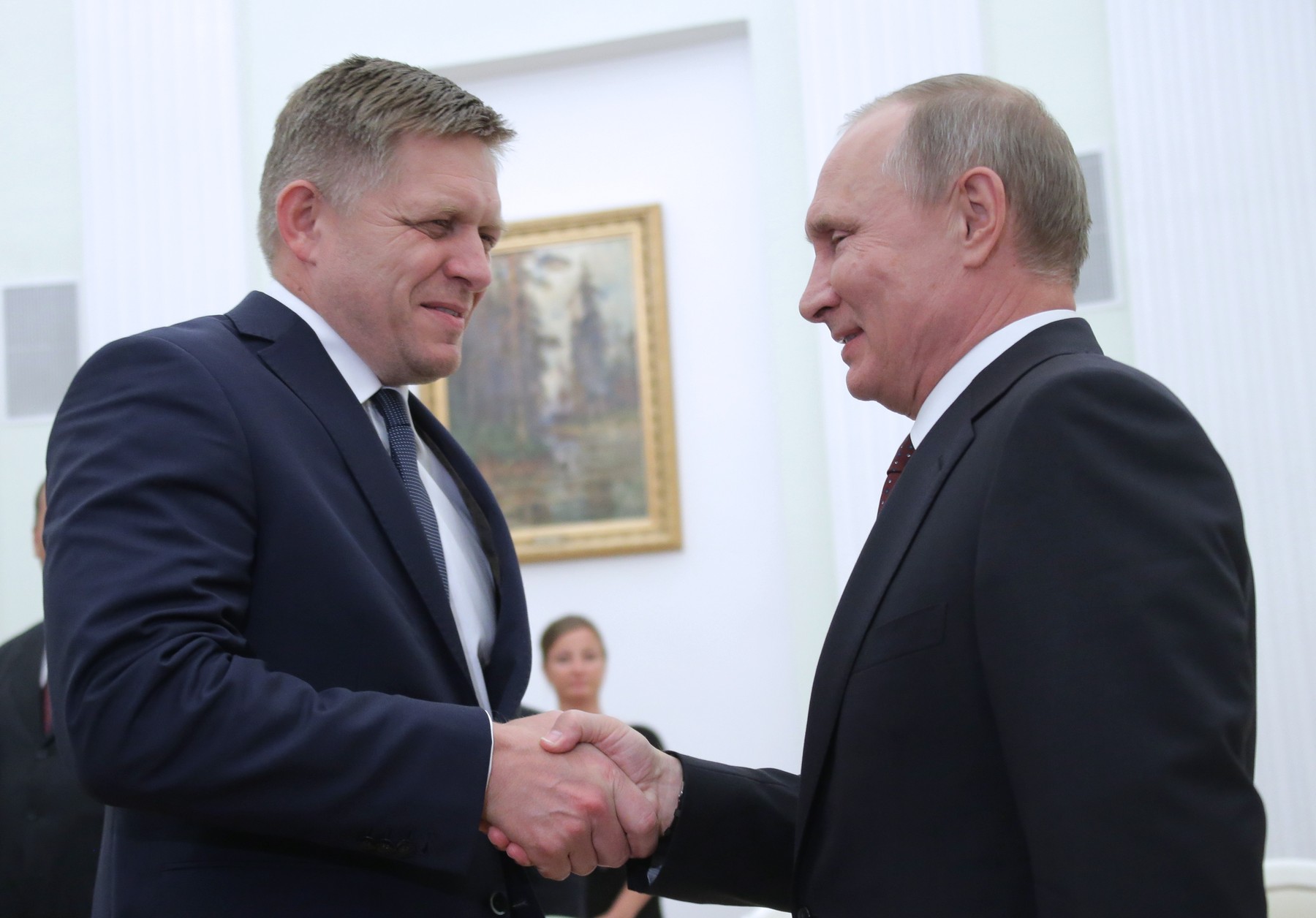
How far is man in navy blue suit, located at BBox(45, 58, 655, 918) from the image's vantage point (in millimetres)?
1624

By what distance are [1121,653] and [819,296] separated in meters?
0.93

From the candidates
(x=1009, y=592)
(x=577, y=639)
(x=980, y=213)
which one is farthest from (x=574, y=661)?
(x=1009, y=592)

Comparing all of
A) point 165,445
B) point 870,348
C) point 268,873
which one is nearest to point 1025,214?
point 870,348

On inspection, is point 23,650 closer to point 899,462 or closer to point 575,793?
point 575,793

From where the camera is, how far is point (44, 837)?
3.67 m

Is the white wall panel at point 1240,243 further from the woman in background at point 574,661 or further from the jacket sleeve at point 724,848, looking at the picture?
the jacket sleeve at point 724,848

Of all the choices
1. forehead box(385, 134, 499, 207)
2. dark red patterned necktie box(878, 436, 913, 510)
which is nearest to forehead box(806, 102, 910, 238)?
dark red patterned necktie box(878, 436, 913, 510)

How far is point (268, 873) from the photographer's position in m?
1.74

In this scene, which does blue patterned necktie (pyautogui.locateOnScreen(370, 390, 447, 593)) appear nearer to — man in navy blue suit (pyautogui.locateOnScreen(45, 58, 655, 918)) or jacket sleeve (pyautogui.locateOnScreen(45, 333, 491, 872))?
man in navy blue suit (pyautogui.locateOnScreen(45, 58, 655, 918))

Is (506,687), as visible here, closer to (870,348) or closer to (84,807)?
(870,348)

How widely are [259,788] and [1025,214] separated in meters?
1.33

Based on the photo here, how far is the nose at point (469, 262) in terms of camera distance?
2322mm

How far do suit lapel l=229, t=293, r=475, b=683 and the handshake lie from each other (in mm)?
144

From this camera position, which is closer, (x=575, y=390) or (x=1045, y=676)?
(x=1045, y=676)
